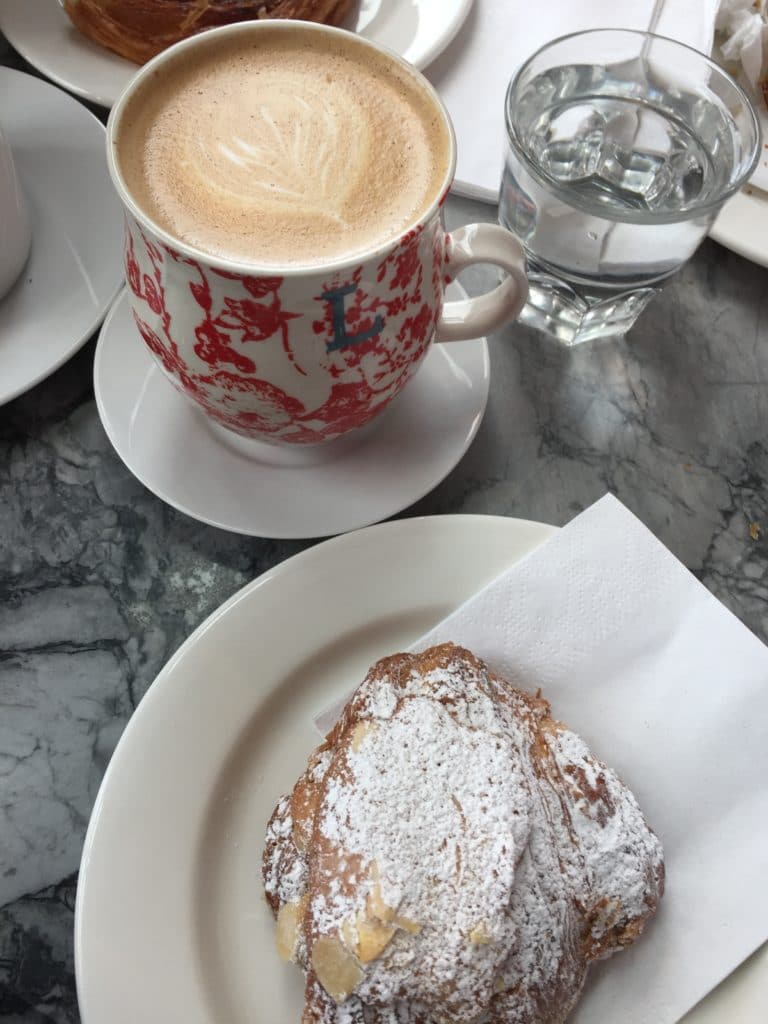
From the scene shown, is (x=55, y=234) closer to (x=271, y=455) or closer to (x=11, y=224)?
(x=11, y=224)

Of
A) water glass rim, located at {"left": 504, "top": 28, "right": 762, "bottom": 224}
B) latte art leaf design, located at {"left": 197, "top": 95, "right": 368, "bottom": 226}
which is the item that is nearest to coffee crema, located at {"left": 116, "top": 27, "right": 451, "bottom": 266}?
latte art leaf design, located at {"left": 197, "top": 95, "right": 368, "bottom": 226}

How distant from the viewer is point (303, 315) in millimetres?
637

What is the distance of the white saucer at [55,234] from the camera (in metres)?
0.86

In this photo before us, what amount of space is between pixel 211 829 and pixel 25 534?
13.7 inches

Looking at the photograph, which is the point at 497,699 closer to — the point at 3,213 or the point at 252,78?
the point at 252,78

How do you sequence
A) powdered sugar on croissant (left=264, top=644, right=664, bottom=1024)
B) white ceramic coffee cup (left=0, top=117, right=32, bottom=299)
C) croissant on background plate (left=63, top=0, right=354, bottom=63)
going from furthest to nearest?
1. croissant on background plate (left=63, top=0, right=354, bottom=63)
2. white ceramic coffee cup (left=0, top=117, right=32, bottom=299)
3. powdered sugar on croissant (left=264, top=644, right=664, bottom=1024)

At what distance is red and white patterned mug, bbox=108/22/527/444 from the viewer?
2.04 ft

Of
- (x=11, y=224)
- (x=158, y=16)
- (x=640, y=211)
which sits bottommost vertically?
(x=11, y=224)

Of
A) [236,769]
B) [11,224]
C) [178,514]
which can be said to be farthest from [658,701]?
[11,224]

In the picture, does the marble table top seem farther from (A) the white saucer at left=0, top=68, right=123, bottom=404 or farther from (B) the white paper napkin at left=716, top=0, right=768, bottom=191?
(B) the white paper napkin at left=716, top=0, right=768, bottom=191

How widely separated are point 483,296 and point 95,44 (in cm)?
59

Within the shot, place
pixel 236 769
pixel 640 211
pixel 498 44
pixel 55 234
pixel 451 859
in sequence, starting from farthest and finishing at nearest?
pixel 498 44 < pixel 55 234 < pixel 640 211 < pixel 236 769 < pixel 451 859

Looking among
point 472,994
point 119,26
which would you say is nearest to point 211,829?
point 472,994

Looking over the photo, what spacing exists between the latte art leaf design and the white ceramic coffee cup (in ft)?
0.87
